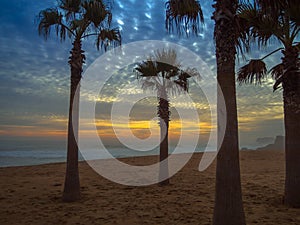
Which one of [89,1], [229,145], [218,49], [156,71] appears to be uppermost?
[89,1]

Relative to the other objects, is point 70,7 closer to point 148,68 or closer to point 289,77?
point 148,68

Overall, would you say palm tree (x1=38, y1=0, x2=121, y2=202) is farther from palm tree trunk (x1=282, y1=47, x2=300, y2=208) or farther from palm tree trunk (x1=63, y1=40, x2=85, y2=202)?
palm tree trunk (x1=282, y1=47, x2=300, y2=208)

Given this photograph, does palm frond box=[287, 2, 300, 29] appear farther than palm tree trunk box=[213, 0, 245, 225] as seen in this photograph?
Yes

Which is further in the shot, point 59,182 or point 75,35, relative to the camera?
point 59,182

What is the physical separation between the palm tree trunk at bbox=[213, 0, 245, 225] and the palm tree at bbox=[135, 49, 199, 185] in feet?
22.5

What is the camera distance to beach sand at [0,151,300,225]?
26.6ft

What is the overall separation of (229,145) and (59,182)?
11.2 metres

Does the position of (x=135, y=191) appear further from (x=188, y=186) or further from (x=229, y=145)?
(x=229, y=145)

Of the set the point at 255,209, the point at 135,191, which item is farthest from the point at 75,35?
the point at 255,209

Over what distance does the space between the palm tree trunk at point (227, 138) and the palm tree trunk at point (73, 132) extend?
588 centimetres

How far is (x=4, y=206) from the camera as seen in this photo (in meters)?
9.83

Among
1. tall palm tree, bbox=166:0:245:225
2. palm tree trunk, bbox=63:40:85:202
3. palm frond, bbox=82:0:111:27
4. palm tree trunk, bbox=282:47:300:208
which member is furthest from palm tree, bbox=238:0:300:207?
palm tree trunk, bbox=63:40:85:202

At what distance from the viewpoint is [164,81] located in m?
13.8

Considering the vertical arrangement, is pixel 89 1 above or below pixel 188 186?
above
